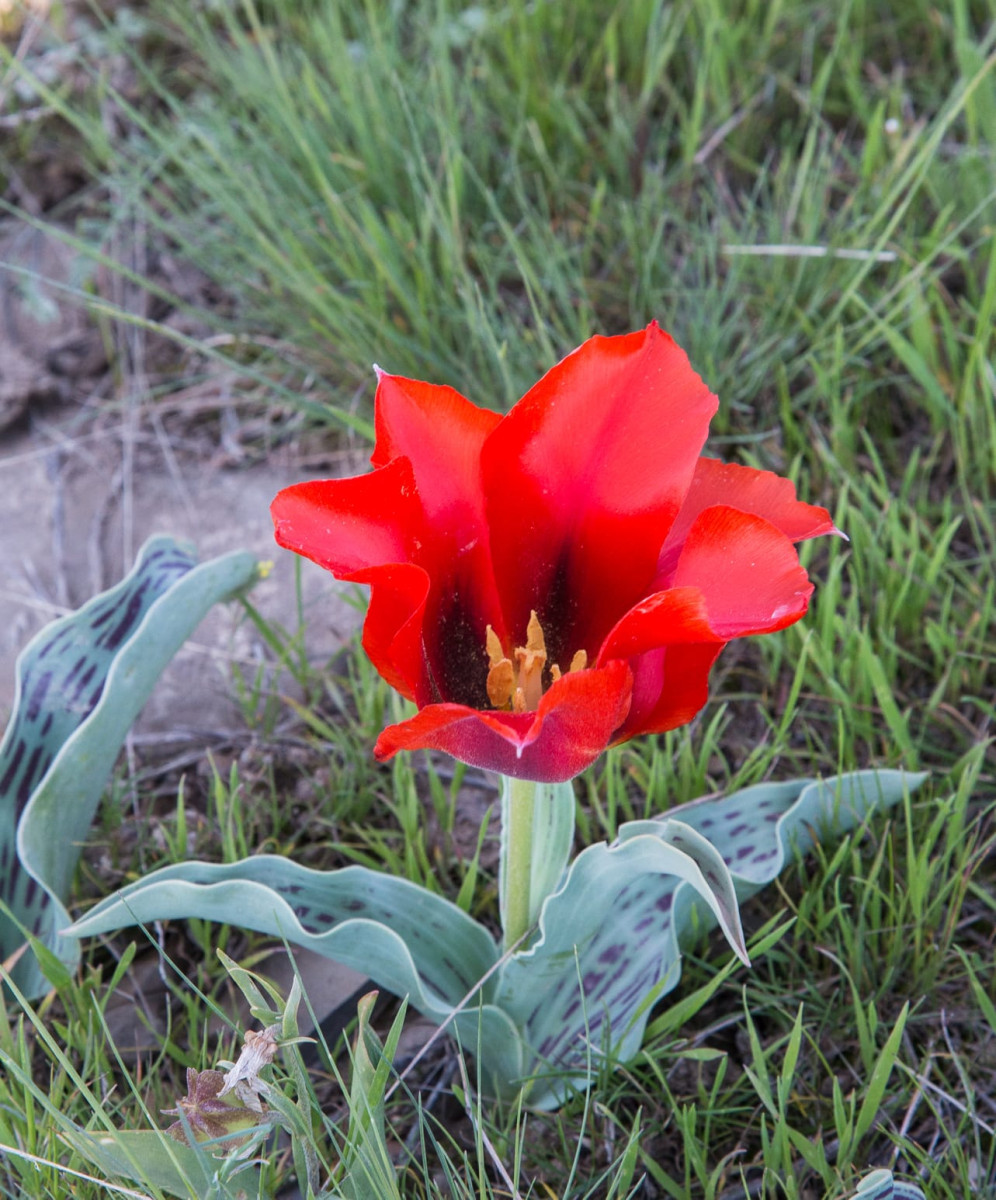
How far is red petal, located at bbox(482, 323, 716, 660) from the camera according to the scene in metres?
1.04

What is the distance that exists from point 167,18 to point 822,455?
1.90 metres

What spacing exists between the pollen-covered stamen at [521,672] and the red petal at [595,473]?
4 centimetres

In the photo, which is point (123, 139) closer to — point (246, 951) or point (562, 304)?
point (562, 304)

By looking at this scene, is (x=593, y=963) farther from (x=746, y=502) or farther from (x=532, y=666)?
(x=746, y=502)

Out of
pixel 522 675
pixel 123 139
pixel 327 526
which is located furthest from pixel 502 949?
pixel 123 139

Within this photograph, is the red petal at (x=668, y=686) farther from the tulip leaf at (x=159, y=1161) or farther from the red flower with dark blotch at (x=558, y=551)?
the tulip leaf at (x=159, y=1161)

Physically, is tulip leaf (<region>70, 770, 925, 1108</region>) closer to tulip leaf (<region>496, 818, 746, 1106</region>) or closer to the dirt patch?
tulip leaf (<region>496, 818, 746, 1106</region>)

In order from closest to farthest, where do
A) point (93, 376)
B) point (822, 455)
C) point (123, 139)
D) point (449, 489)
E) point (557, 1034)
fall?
point (449, 489)
point (557, 1034)
point (822, 455)
point (93, 376)
point (123, 139)

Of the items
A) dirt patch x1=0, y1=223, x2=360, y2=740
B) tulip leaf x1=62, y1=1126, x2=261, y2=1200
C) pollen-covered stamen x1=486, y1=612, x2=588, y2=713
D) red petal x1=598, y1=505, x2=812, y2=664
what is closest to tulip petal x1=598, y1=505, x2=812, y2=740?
red petal x1=598, y1=505, x2=812, y2=664

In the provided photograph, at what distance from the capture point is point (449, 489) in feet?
3.53

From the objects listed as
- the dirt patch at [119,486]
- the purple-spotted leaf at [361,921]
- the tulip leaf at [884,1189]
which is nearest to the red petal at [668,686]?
the purple-spotted leaf at [361,921]

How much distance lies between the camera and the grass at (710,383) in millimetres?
1327

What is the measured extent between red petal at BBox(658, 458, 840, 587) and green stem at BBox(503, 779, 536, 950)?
243 millimetres

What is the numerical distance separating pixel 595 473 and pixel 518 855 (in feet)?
1.28
